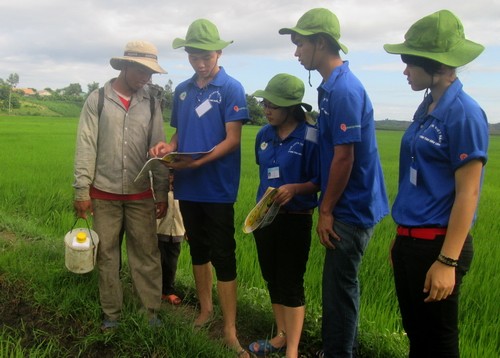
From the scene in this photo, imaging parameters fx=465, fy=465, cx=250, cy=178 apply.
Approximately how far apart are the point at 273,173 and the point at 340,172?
1.61 ft

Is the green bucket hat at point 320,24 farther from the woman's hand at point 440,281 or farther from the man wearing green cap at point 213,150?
the woman's hand at point 440,281

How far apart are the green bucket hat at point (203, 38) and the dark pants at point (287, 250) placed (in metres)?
1.00

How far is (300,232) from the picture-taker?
2.36 metres

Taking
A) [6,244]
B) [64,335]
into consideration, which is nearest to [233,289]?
[64,335]

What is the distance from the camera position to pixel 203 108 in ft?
8.63

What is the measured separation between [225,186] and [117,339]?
102 centimetres

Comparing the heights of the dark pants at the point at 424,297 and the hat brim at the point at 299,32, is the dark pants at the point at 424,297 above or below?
below

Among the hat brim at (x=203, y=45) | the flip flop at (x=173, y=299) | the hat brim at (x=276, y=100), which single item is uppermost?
the hat brim at (x=203, y=45)

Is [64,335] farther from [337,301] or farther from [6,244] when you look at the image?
[6,244]

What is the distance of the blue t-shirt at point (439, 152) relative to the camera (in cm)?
157

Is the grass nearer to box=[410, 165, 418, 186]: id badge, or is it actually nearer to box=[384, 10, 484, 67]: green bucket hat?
box=[410, 165, 418, 186]: id badge

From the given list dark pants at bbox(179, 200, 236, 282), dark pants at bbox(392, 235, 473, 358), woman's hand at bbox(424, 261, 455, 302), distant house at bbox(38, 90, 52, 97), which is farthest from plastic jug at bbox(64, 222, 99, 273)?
distant house at bbox(38, 90, 52, 97)

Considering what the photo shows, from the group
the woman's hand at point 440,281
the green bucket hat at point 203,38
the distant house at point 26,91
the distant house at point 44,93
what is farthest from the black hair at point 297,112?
the distant house at point 44,93

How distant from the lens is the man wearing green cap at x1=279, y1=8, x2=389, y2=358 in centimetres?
197
